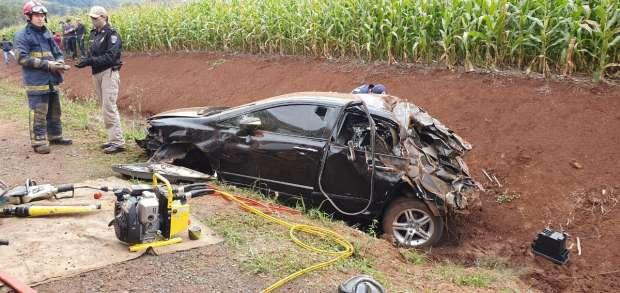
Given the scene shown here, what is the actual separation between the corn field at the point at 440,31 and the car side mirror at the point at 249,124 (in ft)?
13.2

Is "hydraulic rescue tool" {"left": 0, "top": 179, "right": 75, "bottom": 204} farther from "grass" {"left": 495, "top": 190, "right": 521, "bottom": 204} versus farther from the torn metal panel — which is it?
"grass" {"left": 495, "top": 190, "right": 521, "bottom": 204}

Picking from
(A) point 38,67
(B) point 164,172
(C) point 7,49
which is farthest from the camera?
(C) point 7,49

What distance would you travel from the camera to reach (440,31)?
8.39 metres

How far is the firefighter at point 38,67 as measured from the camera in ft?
21.2

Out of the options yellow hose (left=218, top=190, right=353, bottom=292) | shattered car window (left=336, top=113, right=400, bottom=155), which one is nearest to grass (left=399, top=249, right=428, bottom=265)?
yellow hose (left=218, top=190, right=353, bottom=292)

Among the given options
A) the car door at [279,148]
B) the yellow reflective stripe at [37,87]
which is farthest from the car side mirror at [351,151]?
the yellow reflective stripe at [37,87]

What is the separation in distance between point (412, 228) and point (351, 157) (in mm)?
991

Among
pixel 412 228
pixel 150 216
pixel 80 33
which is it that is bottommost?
pixel 412 228

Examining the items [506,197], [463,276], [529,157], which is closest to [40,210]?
[463,276]

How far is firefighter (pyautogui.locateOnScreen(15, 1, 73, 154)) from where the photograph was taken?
21.2 ft

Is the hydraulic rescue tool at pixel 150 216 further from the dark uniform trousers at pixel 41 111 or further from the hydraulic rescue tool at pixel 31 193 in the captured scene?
the dark uniform trousers at pixel 41 111

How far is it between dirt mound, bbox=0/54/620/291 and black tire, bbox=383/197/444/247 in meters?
0.24

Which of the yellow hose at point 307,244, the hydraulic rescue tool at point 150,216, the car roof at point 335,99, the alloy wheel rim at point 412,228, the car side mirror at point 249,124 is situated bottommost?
the alloy wheel rim at point 412,228

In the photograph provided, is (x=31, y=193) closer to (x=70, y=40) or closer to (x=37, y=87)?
(x=37, y=87)
